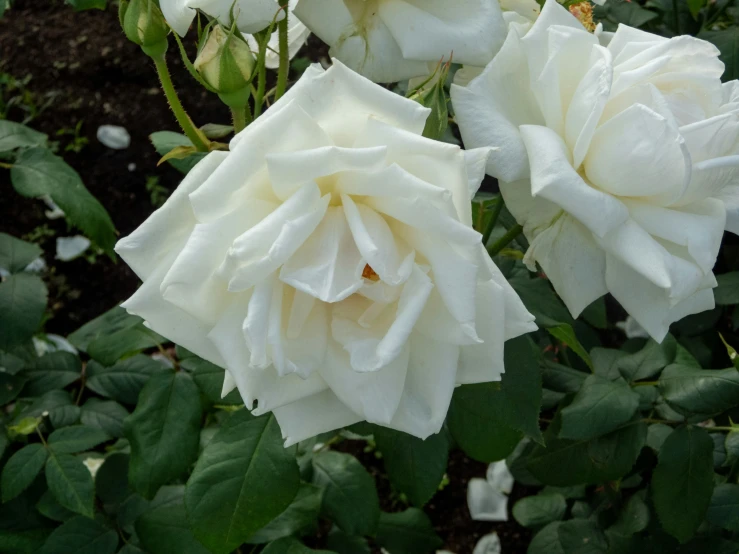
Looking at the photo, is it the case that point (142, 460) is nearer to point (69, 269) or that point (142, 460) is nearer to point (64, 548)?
point (64, 548)

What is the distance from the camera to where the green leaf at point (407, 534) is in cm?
164

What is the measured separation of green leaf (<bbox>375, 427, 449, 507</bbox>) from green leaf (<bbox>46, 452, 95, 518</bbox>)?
521mm

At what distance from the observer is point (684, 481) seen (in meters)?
1.19

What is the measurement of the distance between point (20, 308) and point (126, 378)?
9.2 inches

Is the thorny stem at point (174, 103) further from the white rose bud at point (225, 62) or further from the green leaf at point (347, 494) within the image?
the green leaf at point (347, 494)

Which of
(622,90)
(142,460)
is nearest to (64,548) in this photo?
(142,460)

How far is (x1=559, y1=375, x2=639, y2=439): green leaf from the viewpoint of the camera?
1128 millimetres

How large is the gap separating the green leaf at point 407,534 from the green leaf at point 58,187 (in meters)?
0.87

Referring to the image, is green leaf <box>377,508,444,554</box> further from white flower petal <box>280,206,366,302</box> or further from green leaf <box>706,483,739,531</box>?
white flower petal <box>280,206,366,302</box>

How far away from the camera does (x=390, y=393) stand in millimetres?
695

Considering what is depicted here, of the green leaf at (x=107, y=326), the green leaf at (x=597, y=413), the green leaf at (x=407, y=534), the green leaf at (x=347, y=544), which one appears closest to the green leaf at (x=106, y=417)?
the green leaf at (x=107, y=326)

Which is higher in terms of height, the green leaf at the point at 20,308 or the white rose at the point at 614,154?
the white rose at the point at 614,154

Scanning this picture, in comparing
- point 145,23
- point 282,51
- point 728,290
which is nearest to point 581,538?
point 728,290

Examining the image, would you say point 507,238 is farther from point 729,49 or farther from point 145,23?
point 729,49
